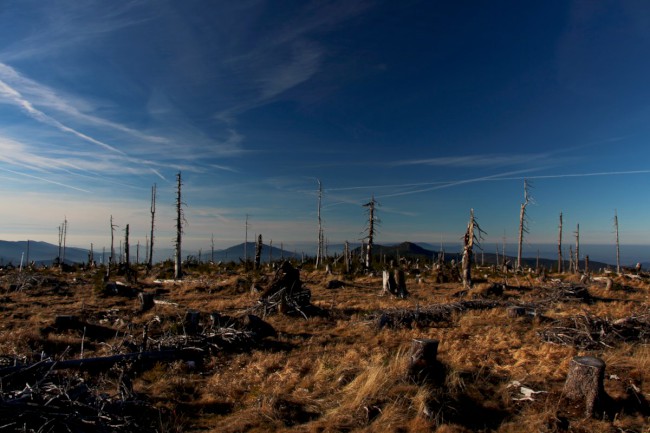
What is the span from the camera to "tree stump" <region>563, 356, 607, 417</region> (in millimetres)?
5688

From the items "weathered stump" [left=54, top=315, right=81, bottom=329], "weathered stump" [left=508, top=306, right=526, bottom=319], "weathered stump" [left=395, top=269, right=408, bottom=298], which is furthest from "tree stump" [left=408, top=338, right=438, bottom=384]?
"weathered stump" [left=395, top=269, right=408, bottom=298]

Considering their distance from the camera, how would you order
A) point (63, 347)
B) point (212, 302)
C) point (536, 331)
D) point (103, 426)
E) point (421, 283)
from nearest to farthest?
point (103, 426) < point (63, 347) < point (536, 331) < point (212, 302) < point (421, 283)

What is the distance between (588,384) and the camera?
5.79 meters

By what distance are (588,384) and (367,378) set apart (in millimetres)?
3571

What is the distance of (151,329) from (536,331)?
39.3 ft

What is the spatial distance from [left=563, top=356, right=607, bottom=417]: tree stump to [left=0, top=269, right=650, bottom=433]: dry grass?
238mm

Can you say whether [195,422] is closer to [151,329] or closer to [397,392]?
[397,392]

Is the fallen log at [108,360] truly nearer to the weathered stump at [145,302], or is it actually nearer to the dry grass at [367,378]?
the dry grass at [367,378]

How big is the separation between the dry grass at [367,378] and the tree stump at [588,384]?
238mm

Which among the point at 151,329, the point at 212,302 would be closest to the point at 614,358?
the point at 151,329

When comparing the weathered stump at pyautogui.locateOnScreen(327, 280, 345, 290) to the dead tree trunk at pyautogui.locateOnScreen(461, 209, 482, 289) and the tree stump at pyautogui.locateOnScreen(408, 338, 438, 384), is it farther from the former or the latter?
the tree stump at pyautogui.locateOnScreen(408, 338, 438, 384)

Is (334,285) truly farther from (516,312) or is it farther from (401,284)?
(516,312)

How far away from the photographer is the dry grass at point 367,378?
566 cm

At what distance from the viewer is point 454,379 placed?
267 inches
